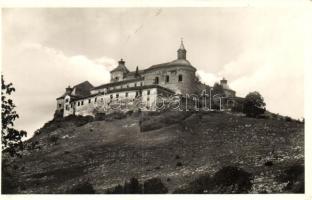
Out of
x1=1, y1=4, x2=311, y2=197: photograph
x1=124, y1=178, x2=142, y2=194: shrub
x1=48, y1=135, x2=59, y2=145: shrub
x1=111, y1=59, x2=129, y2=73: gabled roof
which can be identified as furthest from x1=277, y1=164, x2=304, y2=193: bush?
x1=48, y1=135, x2=59, y2=145: shrub

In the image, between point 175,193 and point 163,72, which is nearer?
point 175,193

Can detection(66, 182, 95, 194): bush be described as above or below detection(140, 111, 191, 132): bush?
below

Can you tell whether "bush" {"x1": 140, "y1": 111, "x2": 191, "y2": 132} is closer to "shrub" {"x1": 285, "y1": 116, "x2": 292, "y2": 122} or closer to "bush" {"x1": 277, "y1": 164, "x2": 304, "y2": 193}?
"shrub" {"x1": 285, "y1": 116, "x2": 292, "y2": 122}

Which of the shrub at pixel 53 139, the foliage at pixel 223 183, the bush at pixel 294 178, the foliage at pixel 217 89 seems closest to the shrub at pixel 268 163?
the bush at pixel 294 178

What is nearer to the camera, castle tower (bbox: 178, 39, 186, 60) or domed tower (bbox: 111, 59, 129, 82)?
castle tower (bbox: 178, 39, 186, 60)

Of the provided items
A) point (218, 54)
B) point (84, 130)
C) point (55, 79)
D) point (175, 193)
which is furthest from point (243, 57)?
point (84, 130)

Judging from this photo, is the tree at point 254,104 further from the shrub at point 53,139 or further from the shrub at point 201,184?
the shrub at point 53,139
